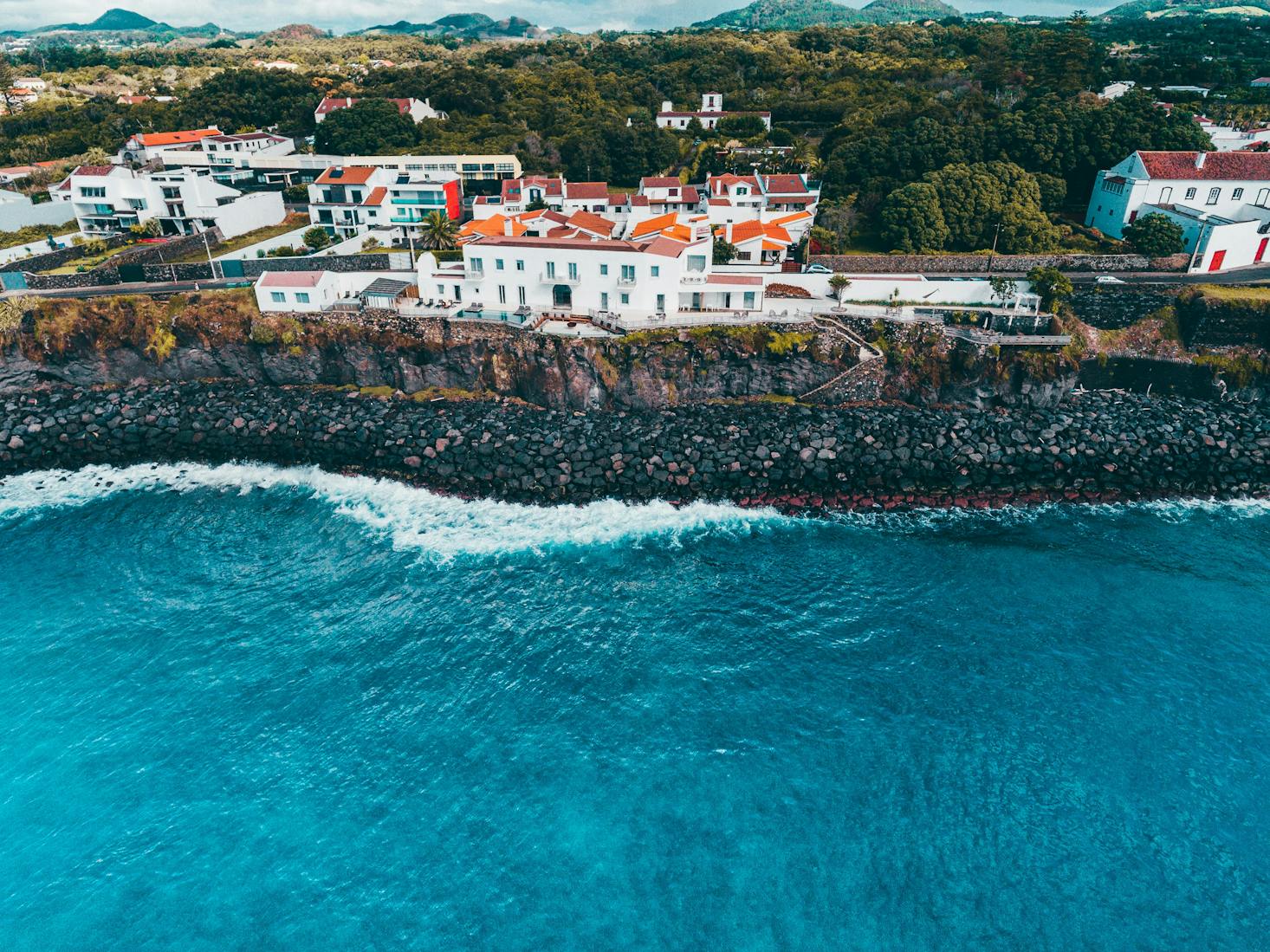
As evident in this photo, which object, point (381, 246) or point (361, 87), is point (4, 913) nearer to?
point (381, 246)

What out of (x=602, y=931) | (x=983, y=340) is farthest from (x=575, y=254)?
(x=602, y=931)

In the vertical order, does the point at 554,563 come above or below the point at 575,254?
below

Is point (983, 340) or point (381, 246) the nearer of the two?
point (983, 340)

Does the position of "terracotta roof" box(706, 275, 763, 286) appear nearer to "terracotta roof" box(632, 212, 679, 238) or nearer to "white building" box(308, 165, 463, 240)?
"terracotta roof" box(632, 212, 679, 238)

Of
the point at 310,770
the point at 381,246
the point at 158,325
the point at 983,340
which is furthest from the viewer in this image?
the point at 381,246

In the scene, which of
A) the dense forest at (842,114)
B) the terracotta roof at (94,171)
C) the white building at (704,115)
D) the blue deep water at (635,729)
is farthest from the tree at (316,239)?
the white building at (704,115)

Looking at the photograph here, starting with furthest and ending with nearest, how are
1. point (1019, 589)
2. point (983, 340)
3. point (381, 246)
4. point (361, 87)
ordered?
1. point (361, 87)
2. point (381, 246)
3. point (983, 340)
4. point (1019, 589)
